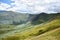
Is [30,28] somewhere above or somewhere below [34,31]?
above

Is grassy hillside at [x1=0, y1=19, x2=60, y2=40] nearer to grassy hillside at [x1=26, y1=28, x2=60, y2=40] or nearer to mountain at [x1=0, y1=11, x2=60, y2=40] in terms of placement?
mountain at [x1=0, y1=11, x2=60, y2=40]

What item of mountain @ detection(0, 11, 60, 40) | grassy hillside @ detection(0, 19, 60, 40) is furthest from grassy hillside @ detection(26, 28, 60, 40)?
grassy hillside @ detection(0, 19, 60, 40)

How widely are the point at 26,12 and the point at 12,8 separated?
1.08m

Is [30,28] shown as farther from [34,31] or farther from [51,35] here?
[51,35]

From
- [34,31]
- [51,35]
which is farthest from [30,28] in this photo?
[51,35]

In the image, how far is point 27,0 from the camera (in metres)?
14.8

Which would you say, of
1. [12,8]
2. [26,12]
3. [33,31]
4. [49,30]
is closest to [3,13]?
[12,8]

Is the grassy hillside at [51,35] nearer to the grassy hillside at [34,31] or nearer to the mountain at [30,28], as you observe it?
the mountain at [30,28]

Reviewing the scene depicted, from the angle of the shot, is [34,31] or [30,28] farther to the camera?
[30,28]

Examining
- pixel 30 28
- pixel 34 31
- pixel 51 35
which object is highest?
pixel 30 28

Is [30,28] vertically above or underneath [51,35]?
above

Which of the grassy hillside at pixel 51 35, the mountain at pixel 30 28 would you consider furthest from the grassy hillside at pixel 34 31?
the grassy hillside at pixel 51 35

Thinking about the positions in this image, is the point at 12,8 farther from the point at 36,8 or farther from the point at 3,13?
the point at 36,8

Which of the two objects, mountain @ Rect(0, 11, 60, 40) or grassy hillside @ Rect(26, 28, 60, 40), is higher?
mountain @ Rect(0, 11, 60, 40)
